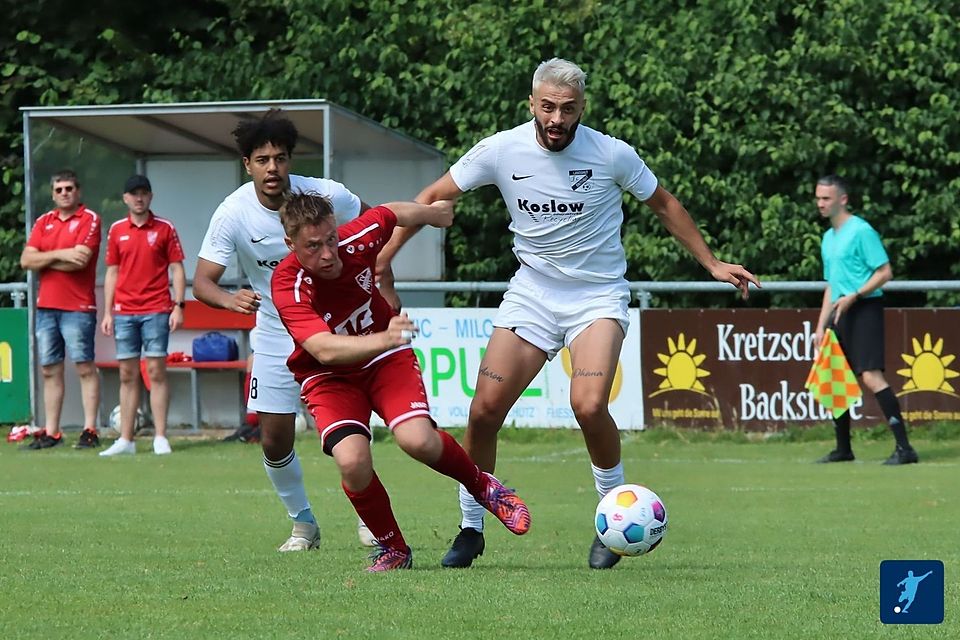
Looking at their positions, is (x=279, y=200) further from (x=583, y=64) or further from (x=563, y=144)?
(x=583, y=64)

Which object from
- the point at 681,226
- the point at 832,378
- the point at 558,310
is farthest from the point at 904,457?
the point at 558,310

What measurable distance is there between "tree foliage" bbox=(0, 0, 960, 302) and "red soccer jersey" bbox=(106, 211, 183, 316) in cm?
497

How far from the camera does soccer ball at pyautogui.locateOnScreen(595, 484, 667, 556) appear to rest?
7.01 meters

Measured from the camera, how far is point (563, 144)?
761 centimetres

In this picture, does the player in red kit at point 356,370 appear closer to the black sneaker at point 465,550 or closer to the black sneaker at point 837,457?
the black sneaker at point 465,550

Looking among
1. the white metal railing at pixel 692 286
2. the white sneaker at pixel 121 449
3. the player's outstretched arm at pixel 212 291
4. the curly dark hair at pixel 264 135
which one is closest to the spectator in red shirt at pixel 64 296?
the white sneaker at pixel 121 449

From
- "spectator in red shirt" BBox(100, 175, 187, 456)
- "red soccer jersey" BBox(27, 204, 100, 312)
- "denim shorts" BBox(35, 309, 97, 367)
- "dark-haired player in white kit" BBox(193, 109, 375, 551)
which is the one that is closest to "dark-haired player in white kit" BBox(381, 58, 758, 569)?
"dark-haired player in white kit" BBox(193, 109, 375, 551)

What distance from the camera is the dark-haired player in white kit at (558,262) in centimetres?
755

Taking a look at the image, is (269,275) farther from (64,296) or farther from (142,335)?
(64,296)

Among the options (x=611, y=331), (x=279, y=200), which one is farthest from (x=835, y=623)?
(x=279, y=200)

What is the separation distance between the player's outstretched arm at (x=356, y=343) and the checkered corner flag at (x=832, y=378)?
759 centimetres

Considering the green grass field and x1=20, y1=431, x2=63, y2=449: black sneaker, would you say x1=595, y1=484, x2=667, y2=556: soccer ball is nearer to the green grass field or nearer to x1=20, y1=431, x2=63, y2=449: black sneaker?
the green grass field

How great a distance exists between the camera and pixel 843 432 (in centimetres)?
1366

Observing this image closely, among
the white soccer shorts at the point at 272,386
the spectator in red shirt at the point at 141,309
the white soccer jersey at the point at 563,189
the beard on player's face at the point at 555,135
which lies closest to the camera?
the beard on player's face at the point at 555,135
